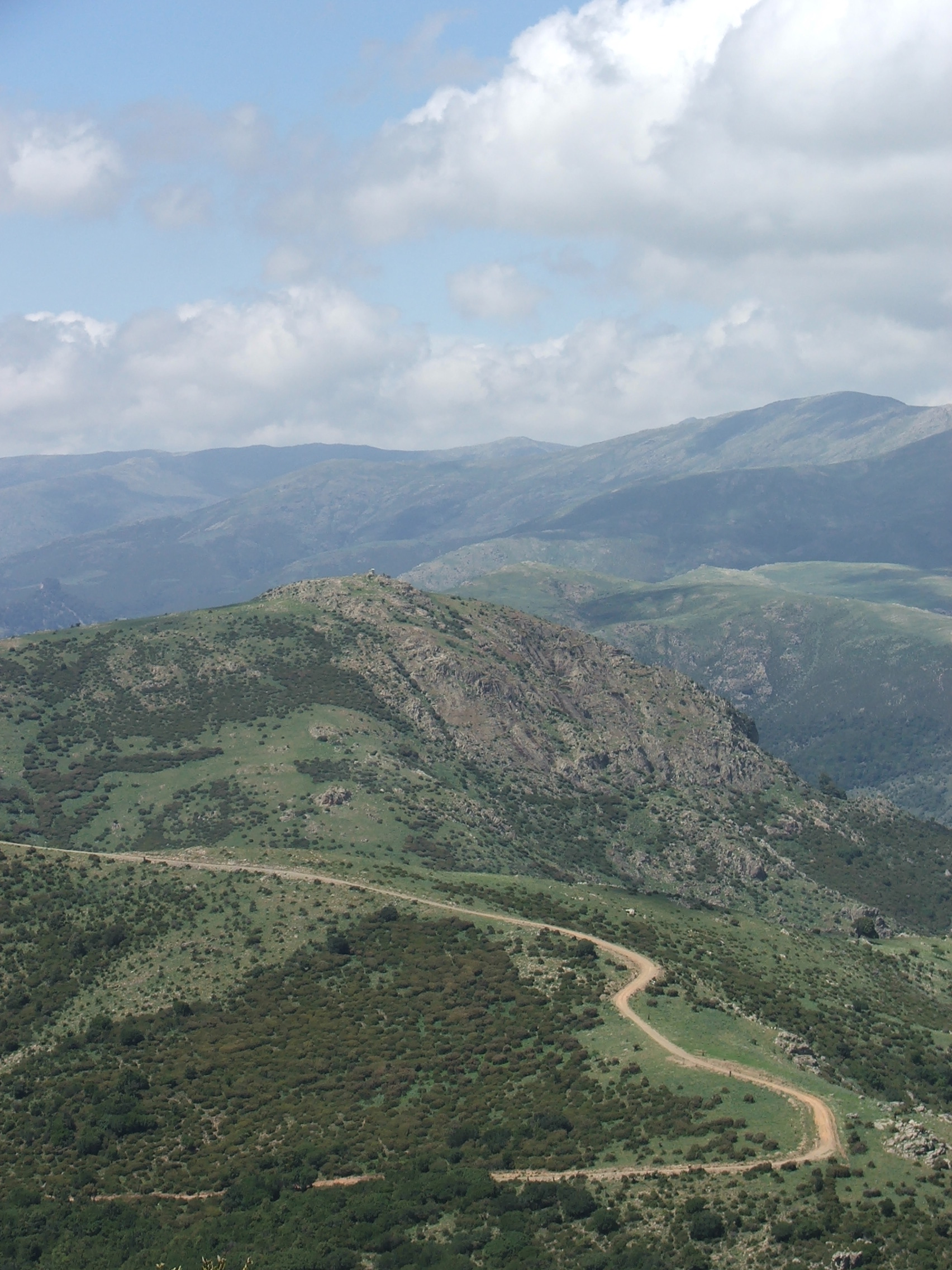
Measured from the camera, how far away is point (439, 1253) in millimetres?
64188

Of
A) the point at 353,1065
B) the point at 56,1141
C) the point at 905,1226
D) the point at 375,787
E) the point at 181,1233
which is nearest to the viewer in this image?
the point at 905,1226

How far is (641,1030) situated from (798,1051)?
39.1 ft

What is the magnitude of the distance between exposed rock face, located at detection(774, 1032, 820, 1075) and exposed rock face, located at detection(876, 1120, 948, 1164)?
1693 cm

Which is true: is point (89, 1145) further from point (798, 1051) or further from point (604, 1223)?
point (798, 1051)

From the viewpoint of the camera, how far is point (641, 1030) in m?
91.4

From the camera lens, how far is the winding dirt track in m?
70.2

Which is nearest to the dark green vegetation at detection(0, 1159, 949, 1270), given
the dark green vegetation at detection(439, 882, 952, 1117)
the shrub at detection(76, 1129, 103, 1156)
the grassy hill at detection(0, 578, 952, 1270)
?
the grassy hill at detection(0, 578, 952, 1270)

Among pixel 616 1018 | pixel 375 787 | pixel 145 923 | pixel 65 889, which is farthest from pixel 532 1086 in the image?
pixel 375 787

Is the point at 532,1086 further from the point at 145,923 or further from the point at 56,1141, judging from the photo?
the point at 145,923

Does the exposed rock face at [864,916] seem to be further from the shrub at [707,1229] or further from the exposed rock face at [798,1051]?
the shrub at [707,1229]

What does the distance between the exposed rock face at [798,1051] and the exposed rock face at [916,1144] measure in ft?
55.5

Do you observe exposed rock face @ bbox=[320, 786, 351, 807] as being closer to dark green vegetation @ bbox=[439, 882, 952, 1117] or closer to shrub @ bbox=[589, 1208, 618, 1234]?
dark green vegetation @ bbox=[439, 882, 952, 1117]

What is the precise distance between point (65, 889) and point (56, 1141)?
3776cm

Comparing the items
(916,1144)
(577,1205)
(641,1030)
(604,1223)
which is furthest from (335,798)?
(916,1144)
